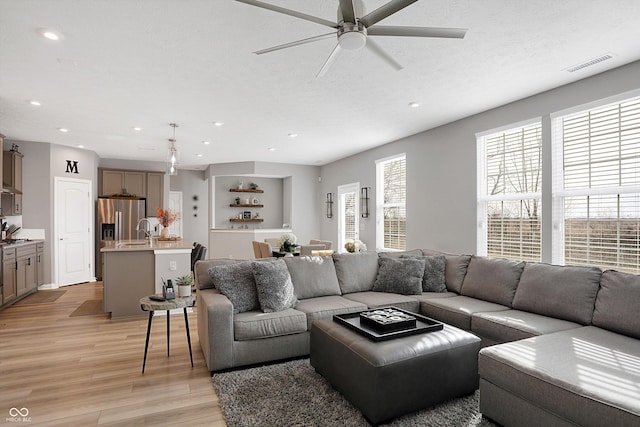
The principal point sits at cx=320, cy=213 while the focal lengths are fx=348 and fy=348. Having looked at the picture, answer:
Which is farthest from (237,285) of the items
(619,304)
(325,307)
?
(619,304)

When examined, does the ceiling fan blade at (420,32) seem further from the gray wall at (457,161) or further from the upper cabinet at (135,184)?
the upper cabinet at (135,184)

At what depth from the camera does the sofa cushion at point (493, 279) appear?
3.35 metres

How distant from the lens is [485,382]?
2.19m

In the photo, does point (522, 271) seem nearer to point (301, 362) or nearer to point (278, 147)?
point (301, 362)

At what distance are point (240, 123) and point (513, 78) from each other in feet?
11.7

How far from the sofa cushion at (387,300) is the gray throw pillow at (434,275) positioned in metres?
0.32

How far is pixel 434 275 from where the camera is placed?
404 centimetres

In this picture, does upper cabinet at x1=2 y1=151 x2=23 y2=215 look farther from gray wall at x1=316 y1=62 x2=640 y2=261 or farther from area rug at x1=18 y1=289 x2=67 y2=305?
gray wall at x1=316 y1=62 x2=640 y2=261

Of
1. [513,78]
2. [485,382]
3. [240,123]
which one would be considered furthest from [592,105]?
[240,123]

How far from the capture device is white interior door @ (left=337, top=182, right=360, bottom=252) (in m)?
7.57

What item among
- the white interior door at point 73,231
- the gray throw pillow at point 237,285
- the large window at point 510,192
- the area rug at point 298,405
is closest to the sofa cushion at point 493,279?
the large window at point 510,192

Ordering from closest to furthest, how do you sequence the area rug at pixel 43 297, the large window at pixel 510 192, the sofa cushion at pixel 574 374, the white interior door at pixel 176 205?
the sofa cushion at pixel 574 374
the large window at pixel 510 192
the area rug at pixel 43 297
the white interior door at pixel 176 205

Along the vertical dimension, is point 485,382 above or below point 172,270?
below

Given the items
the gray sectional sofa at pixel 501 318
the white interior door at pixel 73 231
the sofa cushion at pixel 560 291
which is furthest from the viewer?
the white interior door at pixel 73 231
